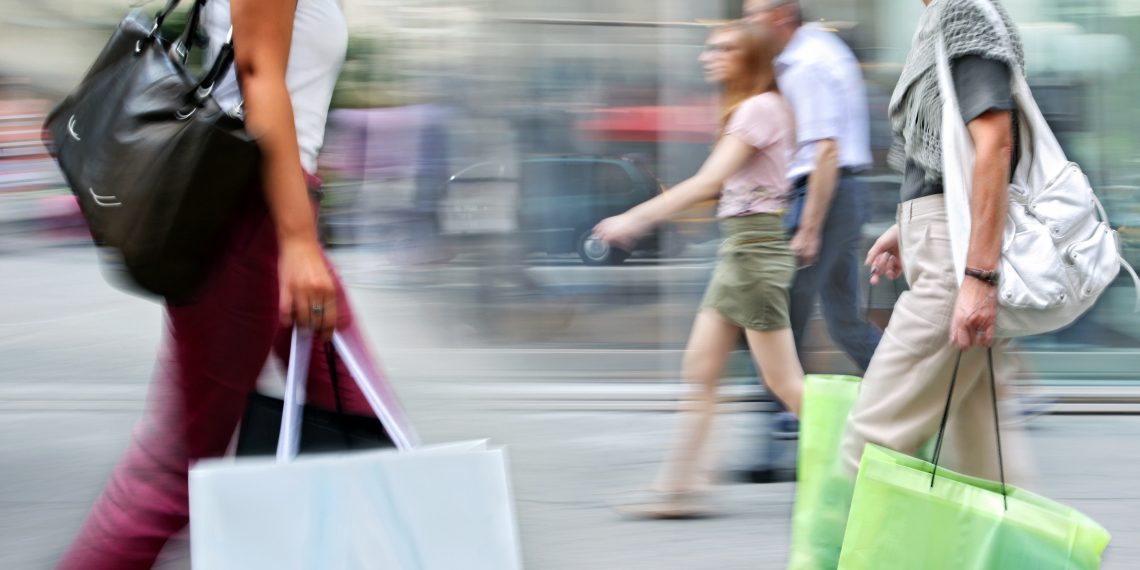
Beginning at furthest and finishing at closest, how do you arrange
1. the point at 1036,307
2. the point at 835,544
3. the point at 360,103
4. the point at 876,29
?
1. the point at 360,103
2. the point at 876,29
3. the point at 835,544
4. the point at 1036,307

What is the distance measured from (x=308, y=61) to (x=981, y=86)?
1.26m

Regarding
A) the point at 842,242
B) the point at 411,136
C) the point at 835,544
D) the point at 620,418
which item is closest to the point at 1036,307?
the point at 835,544

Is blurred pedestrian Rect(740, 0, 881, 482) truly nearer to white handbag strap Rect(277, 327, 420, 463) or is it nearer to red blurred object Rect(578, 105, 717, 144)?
red blurred object Rect(578, 105, 717, 144)

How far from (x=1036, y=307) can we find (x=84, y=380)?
528 cm

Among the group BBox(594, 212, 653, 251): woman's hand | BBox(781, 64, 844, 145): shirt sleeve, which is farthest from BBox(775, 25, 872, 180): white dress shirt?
BBox(594, 212, 653, 251): woman's hand

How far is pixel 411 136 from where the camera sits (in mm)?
6578

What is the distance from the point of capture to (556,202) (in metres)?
6.48

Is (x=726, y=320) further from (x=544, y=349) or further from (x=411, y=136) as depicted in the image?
(x=411, y=136)

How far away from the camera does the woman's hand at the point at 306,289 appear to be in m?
2.17

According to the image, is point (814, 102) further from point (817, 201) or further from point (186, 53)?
point (186, 53)

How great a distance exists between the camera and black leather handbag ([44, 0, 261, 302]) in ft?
7.02

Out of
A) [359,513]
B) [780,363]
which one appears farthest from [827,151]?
[359,513]

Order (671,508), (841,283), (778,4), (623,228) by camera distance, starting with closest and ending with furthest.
A: (623,228) → (671,508) → (778,4) → (841,283)

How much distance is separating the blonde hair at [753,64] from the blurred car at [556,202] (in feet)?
7.57
